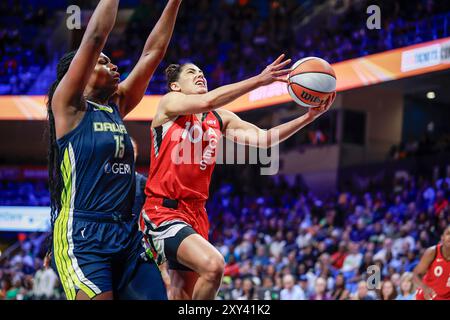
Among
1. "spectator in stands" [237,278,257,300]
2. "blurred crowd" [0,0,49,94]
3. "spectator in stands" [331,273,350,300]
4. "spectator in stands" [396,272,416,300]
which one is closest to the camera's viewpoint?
"spectator in stands" [396,272,416,300]

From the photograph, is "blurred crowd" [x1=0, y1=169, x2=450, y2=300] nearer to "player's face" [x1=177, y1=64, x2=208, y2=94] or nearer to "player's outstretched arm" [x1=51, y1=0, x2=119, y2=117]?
"player's face" [x1=177, y1=64, x2=208, y2=94]

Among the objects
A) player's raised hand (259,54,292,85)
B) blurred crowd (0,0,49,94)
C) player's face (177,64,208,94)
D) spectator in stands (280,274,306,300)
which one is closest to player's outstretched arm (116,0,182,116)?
player's face (177,64,208,94)

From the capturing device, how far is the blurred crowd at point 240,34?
1330 centimetres

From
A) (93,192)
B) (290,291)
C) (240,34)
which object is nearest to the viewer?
(93,192)

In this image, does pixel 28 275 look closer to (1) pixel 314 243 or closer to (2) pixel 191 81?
(1) pixel 314 243

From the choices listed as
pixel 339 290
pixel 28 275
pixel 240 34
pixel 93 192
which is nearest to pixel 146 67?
pixel 93 192

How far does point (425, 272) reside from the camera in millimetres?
6648

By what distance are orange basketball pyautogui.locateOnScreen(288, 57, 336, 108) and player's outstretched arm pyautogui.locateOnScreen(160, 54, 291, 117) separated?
335 mm

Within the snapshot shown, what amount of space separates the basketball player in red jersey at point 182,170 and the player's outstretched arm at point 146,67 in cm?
31

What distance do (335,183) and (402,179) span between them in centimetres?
282

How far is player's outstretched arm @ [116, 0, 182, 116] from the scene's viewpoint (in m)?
3.98

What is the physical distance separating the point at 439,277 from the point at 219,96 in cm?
374

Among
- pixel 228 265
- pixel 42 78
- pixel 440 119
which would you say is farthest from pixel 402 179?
pixel 42 78

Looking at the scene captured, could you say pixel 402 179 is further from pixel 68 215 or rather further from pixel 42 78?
pixel 68 215
